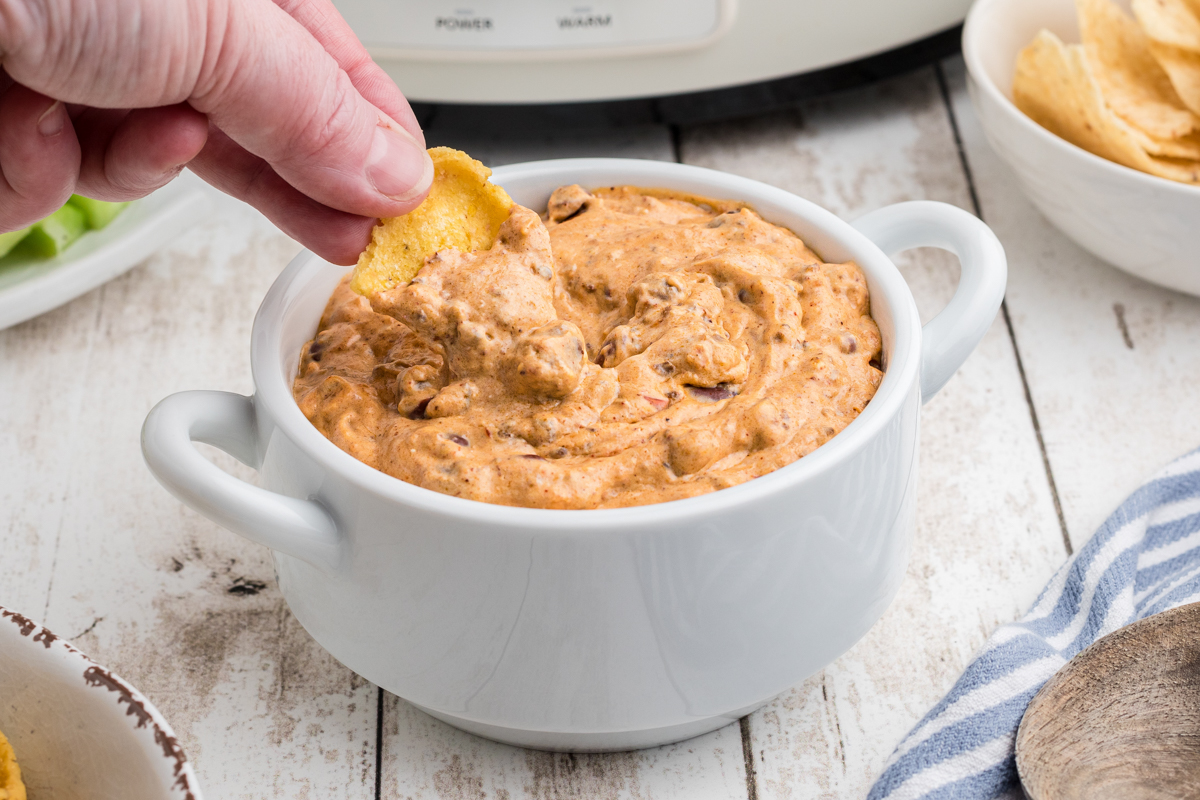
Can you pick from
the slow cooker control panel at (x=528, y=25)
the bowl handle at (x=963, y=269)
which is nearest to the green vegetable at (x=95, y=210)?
the slow cooker control panel at (x=528, y=25)

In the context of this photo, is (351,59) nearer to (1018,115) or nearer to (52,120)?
(52,120)

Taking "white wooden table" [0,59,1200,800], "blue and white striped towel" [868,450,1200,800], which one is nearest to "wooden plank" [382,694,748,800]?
"white wooden table" [0,59,1200,800]

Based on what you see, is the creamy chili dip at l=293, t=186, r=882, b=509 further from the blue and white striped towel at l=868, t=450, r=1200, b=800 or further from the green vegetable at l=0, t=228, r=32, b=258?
the green vegetable at l=0, t=228, r=32, b=258

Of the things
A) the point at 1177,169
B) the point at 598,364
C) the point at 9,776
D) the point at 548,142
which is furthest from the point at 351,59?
the point at 1177,169

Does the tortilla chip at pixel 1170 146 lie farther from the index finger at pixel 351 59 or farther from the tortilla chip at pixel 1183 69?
the index finger at pixel 351 59

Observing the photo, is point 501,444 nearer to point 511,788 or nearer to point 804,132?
point 511,788
